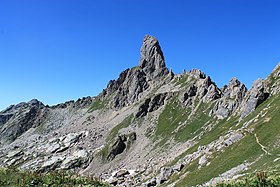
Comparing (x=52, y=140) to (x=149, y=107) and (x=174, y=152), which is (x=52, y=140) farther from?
(x=174, y=152)

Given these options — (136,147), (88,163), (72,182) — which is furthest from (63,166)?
(72,182)

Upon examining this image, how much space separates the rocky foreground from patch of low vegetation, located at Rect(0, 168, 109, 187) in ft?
117

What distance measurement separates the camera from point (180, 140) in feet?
442

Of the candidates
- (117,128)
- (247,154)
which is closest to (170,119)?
(117,128)

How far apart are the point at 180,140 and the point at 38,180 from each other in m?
115

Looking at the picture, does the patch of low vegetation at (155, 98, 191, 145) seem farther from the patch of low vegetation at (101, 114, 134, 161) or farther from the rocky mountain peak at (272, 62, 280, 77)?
the rocky mountain peak at (272, 62, 280, 77)

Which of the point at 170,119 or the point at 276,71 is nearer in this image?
the point at 276,71

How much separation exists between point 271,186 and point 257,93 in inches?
3486

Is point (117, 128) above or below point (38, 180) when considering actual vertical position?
above

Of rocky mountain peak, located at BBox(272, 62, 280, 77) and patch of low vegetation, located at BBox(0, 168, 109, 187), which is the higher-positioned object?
rocky mountain peak, located at BBox(272, 62, 280, 77)

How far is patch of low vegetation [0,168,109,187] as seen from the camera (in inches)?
903

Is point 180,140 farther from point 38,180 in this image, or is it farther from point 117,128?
point 38,180

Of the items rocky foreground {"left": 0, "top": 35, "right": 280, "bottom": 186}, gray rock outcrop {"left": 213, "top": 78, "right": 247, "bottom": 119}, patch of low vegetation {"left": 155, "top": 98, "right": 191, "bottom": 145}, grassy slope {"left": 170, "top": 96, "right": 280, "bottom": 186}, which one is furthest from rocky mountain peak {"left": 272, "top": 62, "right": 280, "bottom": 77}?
patch of low vegetation {"left": 155, "top": 98, "right": 191, "bottom": 145}

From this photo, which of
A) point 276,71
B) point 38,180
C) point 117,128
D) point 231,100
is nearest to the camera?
point 38,180
